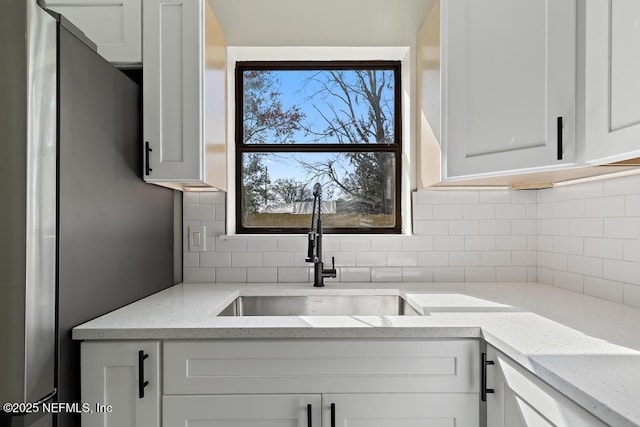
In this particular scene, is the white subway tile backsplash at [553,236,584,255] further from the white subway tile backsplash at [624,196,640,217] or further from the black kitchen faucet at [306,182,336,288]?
the black kitchen faucet at [306,182,336,288]

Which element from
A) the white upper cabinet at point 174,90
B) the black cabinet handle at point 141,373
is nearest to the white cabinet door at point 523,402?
the black cabinet handle at point 141,373

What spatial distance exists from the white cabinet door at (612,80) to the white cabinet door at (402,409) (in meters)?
0.82

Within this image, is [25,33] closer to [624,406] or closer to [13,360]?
[13,360]

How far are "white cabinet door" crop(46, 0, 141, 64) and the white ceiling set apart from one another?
0.56 m

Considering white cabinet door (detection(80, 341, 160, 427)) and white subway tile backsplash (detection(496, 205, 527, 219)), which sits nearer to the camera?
white cabinet door (detection(80, 341, 160, 427))

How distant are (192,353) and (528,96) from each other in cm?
137

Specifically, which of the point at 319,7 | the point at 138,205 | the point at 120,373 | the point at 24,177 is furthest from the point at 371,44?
the point at 120,373

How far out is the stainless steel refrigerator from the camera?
1.09 metres

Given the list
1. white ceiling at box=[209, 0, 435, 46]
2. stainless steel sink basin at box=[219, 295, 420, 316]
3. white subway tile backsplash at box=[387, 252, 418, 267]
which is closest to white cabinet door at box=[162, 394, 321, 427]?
stainless steel sink basin at box=[219, 295, 420, 316]

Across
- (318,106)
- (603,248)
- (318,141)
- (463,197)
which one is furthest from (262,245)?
(603,248)

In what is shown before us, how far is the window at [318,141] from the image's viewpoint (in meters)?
2.31

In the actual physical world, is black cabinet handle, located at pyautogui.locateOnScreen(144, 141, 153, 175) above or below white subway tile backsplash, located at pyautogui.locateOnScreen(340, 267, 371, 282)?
above

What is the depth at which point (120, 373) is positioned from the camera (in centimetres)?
132

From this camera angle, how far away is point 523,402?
1082mm
